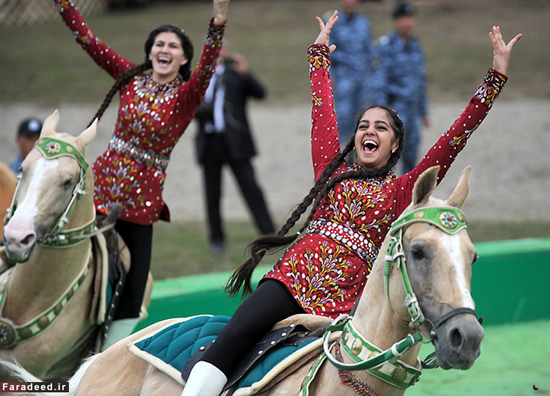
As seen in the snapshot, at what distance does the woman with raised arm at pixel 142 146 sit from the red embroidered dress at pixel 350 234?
143 centimetres

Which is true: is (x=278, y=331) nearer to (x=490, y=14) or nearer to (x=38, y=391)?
(x=38, y=391)

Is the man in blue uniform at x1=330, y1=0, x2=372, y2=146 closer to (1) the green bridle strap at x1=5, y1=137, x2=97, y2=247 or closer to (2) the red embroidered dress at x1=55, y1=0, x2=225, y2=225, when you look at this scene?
(2) the red embroidered dress at x1=55, y1=0, x2=225, y2=225

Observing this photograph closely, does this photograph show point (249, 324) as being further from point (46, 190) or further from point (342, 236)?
point (46, 190)

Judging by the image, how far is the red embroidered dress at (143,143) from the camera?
4027 millimetres

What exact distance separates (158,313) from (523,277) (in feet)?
9.84

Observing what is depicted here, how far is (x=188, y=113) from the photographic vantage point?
13.4 ft

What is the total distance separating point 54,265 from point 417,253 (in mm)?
2034

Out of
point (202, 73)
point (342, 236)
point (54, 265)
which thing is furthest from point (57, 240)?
point (342, 236)

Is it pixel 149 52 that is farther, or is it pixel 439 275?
pixel 149 52

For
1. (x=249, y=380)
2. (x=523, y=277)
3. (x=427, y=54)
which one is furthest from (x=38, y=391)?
(x=427, y=54)

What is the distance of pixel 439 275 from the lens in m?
2.19

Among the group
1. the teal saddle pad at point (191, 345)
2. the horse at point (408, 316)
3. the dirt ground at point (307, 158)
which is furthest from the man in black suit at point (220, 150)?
the horse at point (408, 316)

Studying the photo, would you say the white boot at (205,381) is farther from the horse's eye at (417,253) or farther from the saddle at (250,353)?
the horse's eye at (417,253)

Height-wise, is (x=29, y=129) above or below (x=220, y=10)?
below
